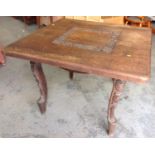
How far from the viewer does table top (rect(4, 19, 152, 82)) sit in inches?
41.8

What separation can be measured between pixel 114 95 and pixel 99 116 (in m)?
0.49

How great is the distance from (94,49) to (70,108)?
2.17ft

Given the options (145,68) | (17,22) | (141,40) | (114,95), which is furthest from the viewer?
(17,22)

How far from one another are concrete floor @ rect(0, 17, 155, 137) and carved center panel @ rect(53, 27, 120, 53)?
2.05 ft

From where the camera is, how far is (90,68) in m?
1.07

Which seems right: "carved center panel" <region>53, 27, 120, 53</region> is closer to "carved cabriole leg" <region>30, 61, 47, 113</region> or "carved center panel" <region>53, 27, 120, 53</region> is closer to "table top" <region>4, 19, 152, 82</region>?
"table top" <region>4, 19, 152, 82</region>

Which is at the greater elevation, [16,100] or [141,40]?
[141,40]

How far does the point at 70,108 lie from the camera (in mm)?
1717

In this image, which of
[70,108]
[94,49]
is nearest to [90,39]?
[94,49]

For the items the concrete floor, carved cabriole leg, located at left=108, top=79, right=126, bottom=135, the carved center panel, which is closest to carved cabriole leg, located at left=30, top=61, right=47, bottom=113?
the concrete floor

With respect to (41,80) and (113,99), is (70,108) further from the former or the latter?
(113,99)
